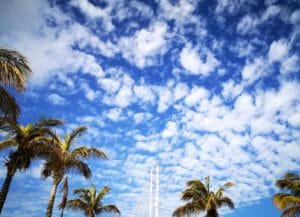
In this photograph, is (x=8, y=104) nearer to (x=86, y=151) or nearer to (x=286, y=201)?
(x=86, y=151)

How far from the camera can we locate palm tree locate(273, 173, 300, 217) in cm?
2342

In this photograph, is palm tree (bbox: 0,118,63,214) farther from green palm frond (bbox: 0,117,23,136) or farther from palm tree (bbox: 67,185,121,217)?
palm tree (bbox: 67,185,121,217)

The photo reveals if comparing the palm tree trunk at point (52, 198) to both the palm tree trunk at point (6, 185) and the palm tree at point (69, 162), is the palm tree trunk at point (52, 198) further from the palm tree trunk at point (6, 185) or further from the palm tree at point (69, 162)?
the palm tree trunk at point (6, 185)

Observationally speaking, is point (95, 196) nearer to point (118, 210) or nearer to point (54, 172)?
point (118, 210)

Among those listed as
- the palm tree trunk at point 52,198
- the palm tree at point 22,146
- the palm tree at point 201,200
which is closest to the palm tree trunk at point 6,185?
the palm tree at point 22,146

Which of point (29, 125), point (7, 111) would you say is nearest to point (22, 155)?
point (29, 125)

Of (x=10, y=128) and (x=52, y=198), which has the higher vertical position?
(x=10, y=128)

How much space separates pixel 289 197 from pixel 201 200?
741 centimetres

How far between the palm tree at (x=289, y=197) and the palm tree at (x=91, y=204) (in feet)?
57.5

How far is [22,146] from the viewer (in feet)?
60.0

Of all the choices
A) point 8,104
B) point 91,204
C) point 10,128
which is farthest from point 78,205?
point 8,104

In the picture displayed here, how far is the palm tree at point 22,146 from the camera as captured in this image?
58.1ft

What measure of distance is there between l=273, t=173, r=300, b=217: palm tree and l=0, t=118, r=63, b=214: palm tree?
1792 centimetres

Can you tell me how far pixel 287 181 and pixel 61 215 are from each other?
21643 millimetres
